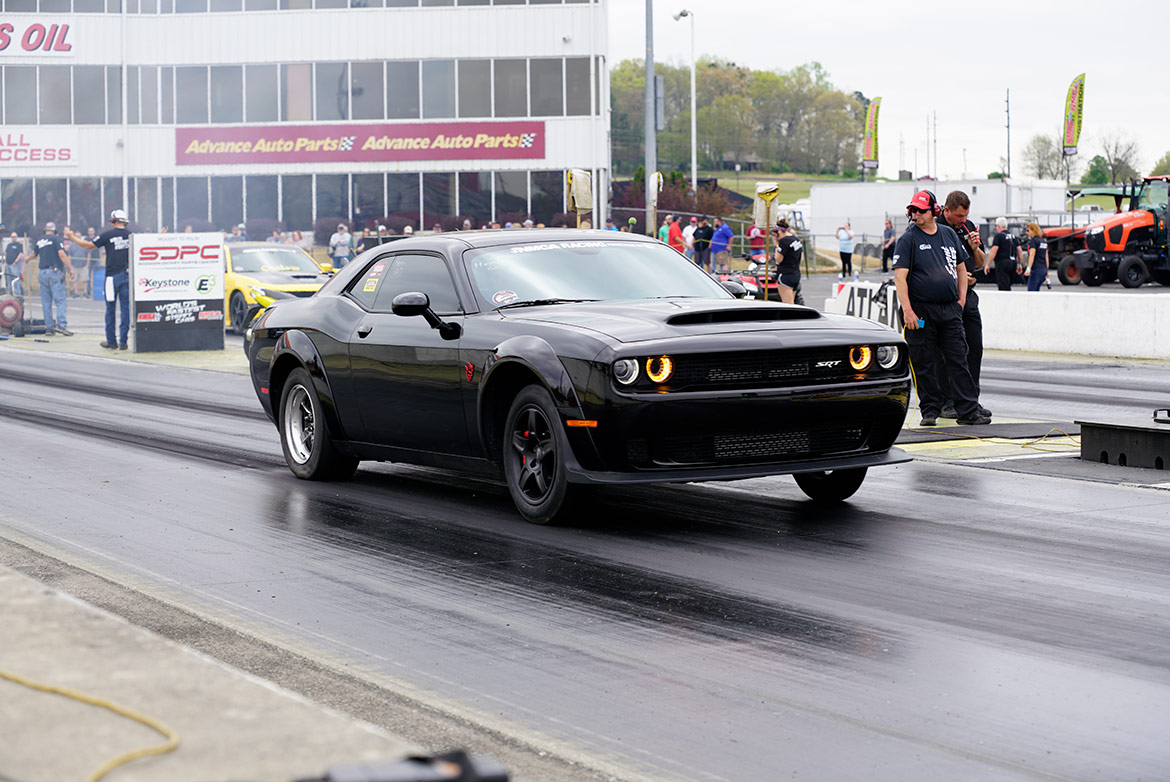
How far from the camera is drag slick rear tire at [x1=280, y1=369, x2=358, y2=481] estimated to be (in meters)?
9.72

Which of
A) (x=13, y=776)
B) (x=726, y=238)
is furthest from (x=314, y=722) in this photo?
(x=726, y=238)

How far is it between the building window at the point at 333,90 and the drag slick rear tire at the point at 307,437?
43197mm

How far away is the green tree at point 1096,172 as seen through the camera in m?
139

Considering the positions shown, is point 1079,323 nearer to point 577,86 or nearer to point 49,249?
point 49,249

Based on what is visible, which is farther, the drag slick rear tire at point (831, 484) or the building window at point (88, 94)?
the building window at point (88, 94)

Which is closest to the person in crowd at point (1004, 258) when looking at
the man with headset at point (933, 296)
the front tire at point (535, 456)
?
the man with headset at point (933, 296)

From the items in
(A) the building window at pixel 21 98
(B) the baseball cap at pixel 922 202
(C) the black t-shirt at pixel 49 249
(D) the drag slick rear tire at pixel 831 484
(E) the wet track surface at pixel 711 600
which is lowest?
(E) the wet track surface at pixel 711 600

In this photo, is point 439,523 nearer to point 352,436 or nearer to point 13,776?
point 352,436

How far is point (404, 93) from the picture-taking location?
51562 mm

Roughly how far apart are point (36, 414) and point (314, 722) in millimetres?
11953

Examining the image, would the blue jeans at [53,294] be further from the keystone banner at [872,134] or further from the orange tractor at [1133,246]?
the keystone banner at [872,134]

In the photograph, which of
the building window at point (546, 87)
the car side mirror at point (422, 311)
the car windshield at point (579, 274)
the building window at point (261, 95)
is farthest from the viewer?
the building window at point (261, 95)

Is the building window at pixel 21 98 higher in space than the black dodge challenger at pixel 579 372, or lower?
higher

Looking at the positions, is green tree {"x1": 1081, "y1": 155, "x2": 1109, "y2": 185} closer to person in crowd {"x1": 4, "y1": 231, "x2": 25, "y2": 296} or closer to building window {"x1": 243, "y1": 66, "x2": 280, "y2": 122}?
building window {"x1": 243, "y1": 66, "x2": 280, "y2": 122}
